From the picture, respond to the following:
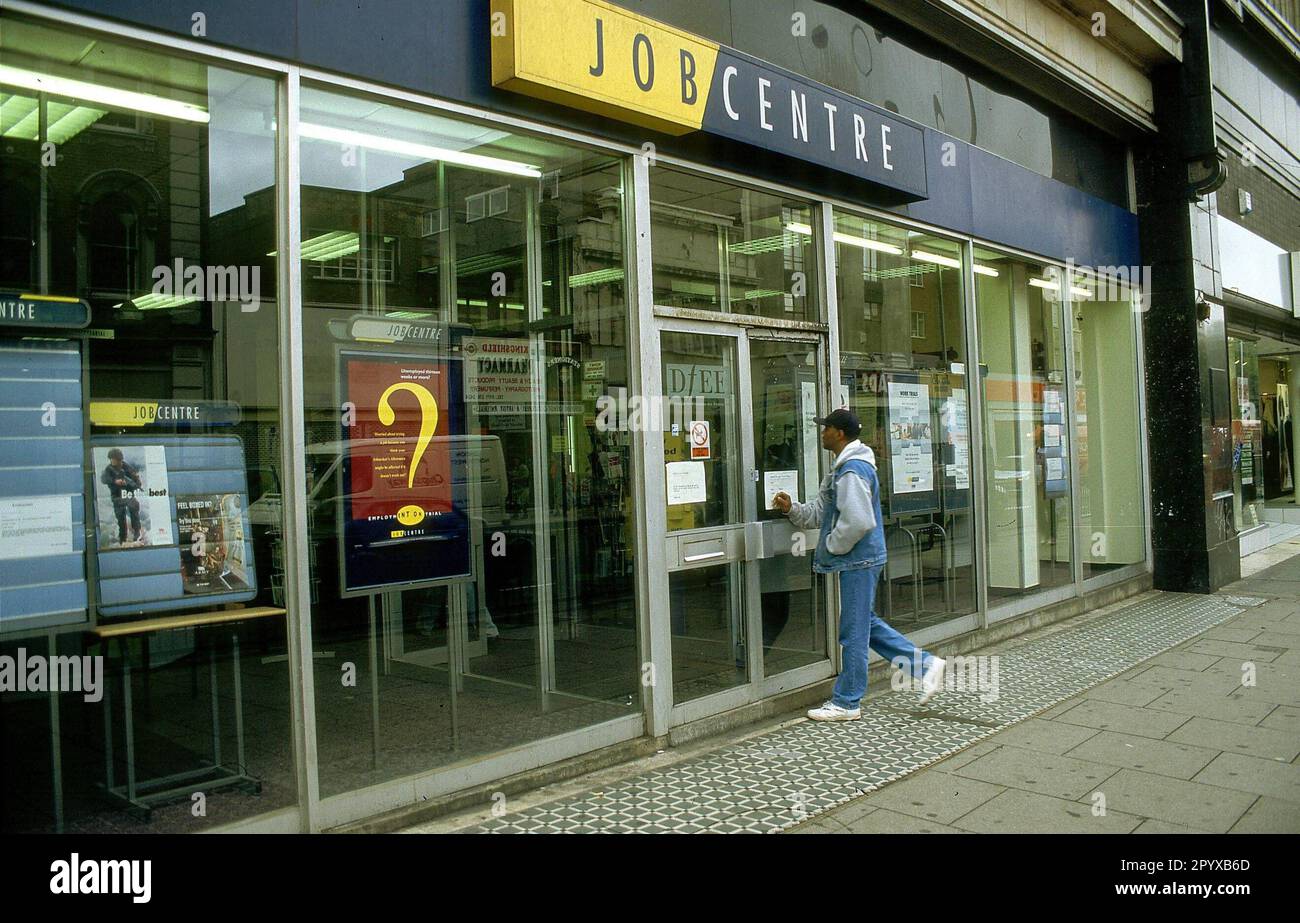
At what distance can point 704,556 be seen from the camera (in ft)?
19.6

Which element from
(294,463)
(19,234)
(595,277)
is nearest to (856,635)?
(595,277)

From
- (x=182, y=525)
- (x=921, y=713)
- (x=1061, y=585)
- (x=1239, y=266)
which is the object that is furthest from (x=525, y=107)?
(x=1239, y=266)

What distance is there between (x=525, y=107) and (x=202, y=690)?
4.33 metres

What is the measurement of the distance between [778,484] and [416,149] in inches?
120

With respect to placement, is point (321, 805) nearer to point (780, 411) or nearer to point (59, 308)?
point (59, 308)

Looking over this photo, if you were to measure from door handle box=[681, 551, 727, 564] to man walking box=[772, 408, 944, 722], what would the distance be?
54 centimetres

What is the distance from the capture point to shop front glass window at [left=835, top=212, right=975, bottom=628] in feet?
25.0

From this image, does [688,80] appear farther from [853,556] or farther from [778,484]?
[853,556]

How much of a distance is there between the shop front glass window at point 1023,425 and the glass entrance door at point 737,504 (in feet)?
9.22

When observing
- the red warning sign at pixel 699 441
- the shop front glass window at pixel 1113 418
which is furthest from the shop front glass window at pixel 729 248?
the shop front glass window at pixel 1113 418

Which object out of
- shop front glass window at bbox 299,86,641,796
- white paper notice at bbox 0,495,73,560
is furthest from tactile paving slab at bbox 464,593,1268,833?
white paper notice at bbox 0,495,73,560

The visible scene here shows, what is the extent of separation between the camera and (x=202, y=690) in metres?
6.65

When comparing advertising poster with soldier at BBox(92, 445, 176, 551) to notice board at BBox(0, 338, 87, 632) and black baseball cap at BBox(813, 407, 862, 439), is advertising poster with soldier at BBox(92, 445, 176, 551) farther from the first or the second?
black baseball cap at BBox(813, 407, 862, 439)

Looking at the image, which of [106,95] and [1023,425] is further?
[1023,425]
